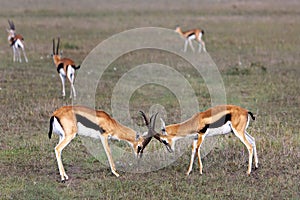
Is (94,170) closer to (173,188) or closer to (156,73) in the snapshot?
(173,188)

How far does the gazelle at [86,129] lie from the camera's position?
7277mm

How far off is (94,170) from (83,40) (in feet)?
50.4

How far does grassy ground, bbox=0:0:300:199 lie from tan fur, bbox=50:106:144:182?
13.7 inches

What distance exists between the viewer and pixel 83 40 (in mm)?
22625

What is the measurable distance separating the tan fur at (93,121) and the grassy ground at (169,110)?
0.35 meters

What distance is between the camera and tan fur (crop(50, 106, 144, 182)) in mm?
7270

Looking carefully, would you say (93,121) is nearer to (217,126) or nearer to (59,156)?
(59,156)

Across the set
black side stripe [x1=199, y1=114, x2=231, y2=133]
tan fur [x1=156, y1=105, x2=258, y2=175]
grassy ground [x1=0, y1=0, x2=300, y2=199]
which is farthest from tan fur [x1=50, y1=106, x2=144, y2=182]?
black side stripe [x1=199, y1=114, x2=231, y2=133]

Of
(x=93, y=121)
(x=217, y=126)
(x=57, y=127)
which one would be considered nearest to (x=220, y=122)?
(x=217, y=126)

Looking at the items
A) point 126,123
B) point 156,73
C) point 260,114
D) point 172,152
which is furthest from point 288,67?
point 172,152

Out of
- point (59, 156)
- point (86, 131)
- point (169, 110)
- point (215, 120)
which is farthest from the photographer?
point (169, 110)

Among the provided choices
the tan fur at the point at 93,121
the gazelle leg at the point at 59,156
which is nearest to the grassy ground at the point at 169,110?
the gazelle leg at the point at 59,156

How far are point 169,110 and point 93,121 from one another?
14.5ft

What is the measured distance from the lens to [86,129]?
7.50 metres
